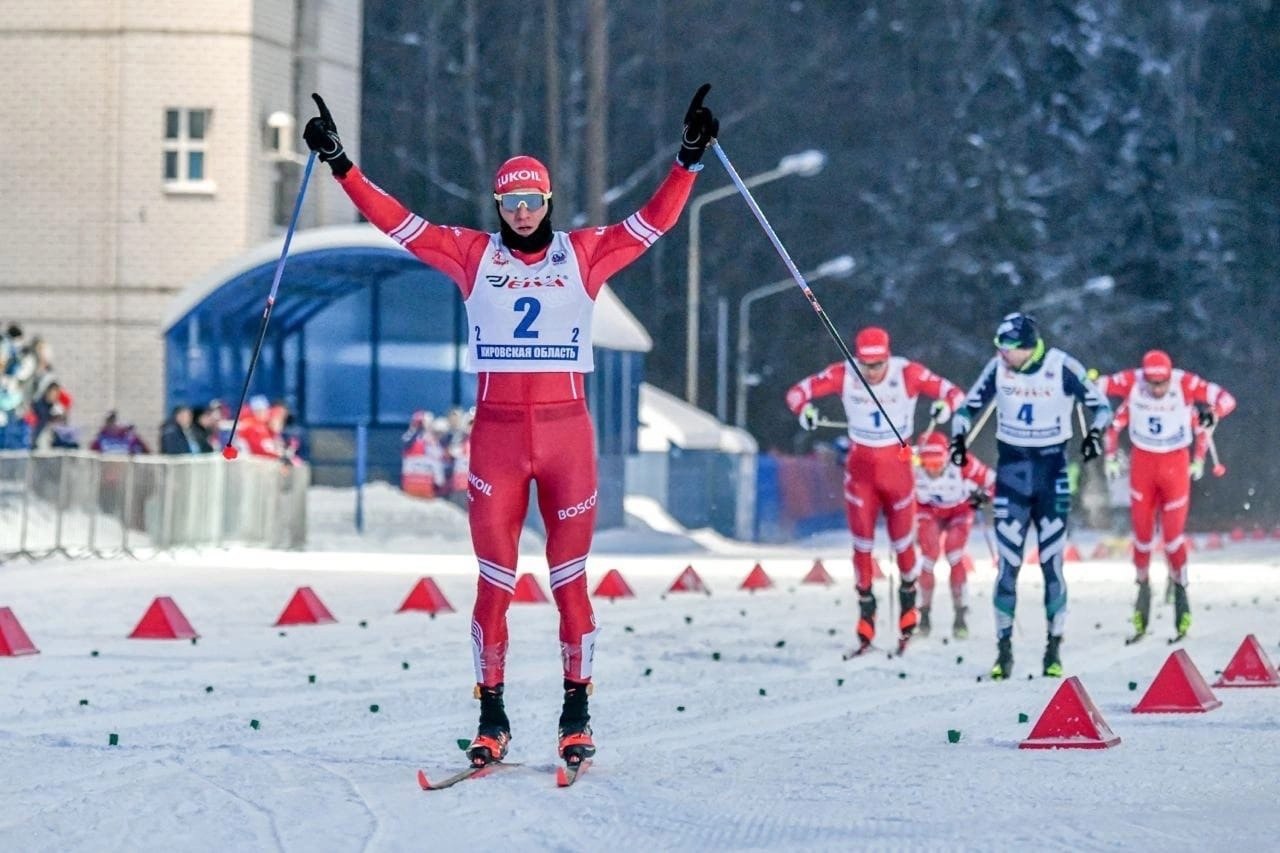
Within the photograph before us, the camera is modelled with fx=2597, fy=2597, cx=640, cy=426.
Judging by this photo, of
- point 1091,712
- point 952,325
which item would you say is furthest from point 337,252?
point 952,325

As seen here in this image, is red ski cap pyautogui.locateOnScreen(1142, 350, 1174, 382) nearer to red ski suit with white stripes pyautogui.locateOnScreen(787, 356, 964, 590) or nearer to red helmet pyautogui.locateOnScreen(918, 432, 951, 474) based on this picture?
red helmet pyautogui.locateOnScreen(918, 432, 951, 474)

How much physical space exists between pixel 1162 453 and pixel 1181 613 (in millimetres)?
1466

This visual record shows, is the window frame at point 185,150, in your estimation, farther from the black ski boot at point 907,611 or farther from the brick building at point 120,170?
the black ski boot at point 907,611

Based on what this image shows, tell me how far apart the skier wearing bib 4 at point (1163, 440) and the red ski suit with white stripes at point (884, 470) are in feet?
5.99

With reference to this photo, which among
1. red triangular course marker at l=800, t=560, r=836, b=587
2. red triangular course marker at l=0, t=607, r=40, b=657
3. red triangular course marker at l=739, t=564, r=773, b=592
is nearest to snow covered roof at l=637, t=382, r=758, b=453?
red triangular course marker at l=800, t=560, r=836, b=587

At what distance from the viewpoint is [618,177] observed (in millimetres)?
61594

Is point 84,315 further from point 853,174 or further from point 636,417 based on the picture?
point 853,174

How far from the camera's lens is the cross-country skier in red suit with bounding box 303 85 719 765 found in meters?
9.44

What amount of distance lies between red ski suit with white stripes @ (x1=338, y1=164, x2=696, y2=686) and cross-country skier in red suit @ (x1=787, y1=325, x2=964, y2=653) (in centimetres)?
653

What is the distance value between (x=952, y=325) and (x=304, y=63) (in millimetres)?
26164

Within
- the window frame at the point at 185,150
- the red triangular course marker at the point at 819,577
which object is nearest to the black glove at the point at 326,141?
the red triangular course marker at the point at 819,577

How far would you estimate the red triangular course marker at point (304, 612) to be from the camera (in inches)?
699

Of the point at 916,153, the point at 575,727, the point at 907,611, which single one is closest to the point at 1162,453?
the point at 907,611

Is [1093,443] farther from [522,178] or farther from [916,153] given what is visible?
[916,153]
